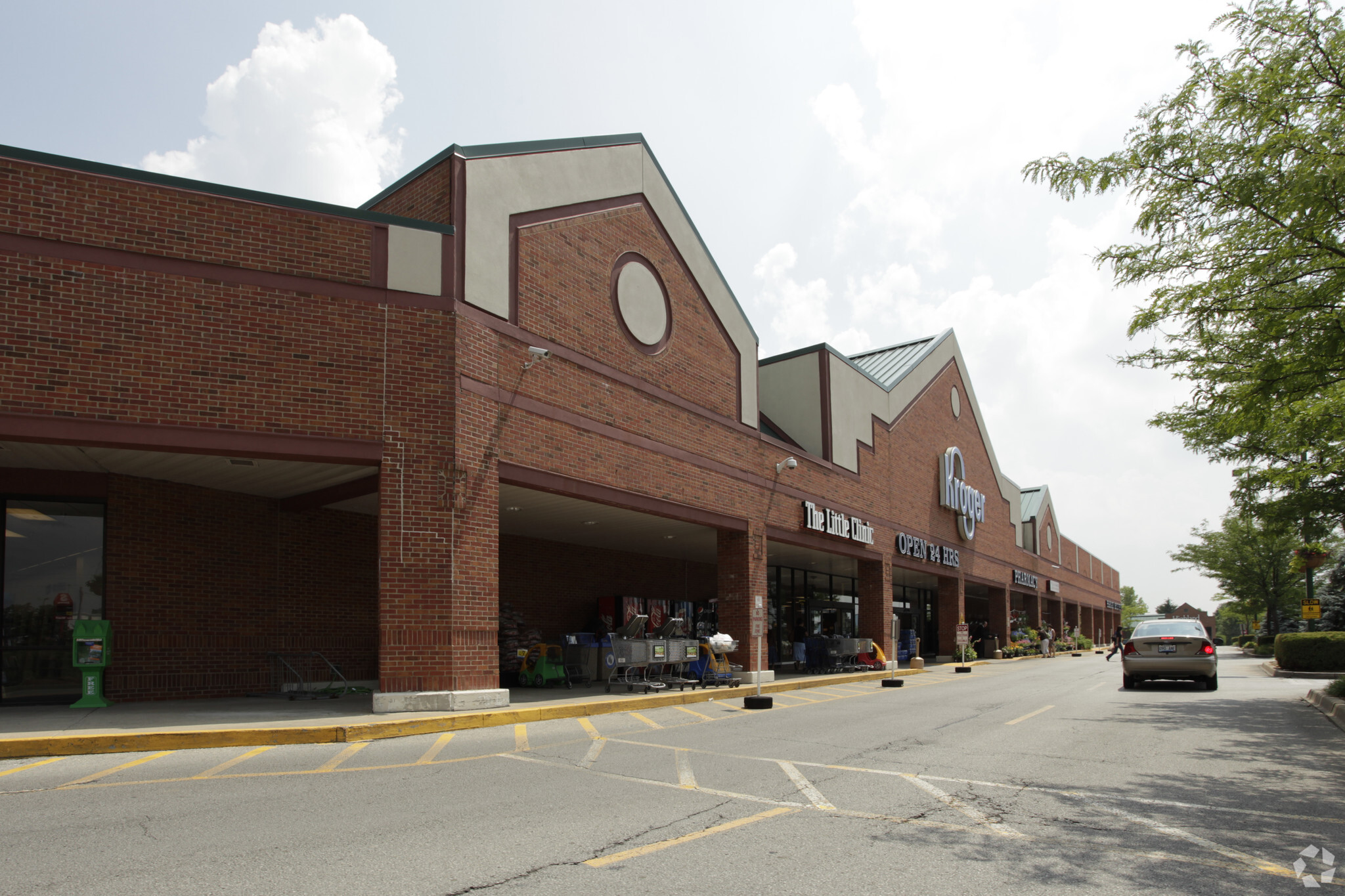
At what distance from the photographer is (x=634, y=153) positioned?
19406 mm

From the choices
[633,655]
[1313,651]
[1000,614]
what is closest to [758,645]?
[633,655]

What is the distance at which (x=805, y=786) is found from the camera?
26.3 feet

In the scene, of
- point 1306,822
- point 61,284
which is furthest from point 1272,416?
point 61,284

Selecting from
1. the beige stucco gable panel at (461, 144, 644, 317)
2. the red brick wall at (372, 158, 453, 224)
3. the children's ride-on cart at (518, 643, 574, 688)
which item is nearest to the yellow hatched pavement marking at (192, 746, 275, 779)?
the beige stucco gable panel at (461, 144, 644, 317)

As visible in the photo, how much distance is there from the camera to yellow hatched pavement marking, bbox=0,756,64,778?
8656 millimetres

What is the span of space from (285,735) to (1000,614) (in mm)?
39927

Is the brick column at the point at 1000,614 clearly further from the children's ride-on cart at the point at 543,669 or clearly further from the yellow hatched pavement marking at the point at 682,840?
the yellow hatched pavement marking at the point at 682,840

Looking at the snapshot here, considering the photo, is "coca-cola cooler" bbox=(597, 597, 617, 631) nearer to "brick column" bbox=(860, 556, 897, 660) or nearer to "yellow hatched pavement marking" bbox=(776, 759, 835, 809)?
"brick column" bbox=(860, 556, 897, 660)

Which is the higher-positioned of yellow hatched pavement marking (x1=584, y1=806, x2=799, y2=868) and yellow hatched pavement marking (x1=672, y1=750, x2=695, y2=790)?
yellow hatched pavement marking (x1=584, y1=806, x2=799, y2=868)

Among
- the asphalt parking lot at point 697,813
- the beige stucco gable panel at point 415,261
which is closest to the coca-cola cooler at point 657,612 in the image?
the asphalt parking lot at point 697,813

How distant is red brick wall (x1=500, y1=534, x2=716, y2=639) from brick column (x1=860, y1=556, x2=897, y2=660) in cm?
648

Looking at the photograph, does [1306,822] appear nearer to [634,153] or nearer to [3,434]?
[3,434]

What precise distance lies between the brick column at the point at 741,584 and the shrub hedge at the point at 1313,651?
15788mm

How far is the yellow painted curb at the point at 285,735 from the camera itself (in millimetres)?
9719
